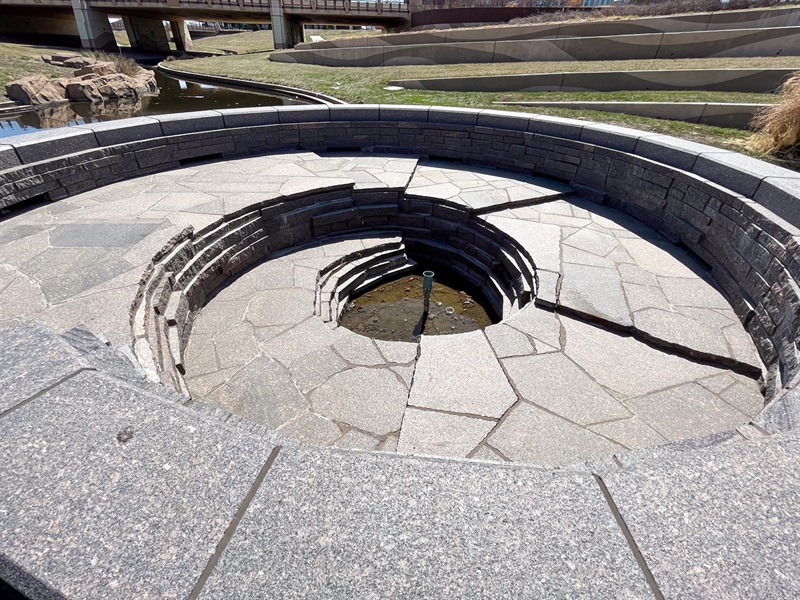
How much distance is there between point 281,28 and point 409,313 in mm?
35160

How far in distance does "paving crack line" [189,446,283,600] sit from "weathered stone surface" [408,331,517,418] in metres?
1.63

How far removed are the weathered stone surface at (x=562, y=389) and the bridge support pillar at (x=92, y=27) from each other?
Result: 46696 mm

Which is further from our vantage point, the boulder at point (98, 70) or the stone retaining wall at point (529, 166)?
the boulder at point (98, 70)

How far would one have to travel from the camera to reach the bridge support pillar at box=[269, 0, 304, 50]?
1163 inches

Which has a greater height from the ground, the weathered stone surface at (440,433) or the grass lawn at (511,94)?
the grass lawn at (511,94)

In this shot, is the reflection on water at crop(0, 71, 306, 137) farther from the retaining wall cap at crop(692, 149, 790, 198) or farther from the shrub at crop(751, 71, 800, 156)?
the retaining wall cap at crop(692, 149, 790, 198)

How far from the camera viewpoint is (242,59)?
88.2ft

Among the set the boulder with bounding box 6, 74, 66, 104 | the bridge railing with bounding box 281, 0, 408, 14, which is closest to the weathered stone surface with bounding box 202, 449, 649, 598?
the boulder with bounding box 6, 74, 66, 104

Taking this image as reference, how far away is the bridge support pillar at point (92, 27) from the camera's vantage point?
107 feet

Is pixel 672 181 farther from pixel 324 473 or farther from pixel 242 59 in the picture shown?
pixel 242 59

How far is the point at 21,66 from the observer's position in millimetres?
20891

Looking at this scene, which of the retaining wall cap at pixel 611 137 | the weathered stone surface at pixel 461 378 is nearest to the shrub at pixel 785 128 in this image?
the retaining wall cap at pixel 611 137

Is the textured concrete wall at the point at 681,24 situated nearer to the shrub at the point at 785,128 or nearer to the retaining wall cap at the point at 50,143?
the shrub at the point at 785,128

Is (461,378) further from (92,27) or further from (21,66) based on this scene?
(92,27)
